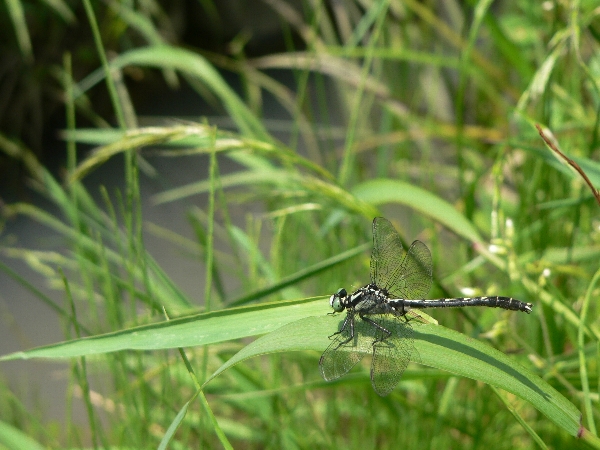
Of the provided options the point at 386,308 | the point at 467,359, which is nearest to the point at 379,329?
the point at 386,308

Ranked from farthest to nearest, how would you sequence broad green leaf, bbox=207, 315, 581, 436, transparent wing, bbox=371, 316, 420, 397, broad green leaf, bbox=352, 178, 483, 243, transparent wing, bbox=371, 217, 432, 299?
broad green leaf, bbox=352, 178, 483, 243
transparent wing, bbox=371, 217, 432, 299
transparent wing, bbox=371, 316, 420, 397
broad green leaf, bbox=207, 315, 581, 436

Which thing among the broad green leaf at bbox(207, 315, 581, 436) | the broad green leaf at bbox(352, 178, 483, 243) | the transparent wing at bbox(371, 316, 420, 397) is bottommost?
the broad green leaf at bbox(207, 315, 581, 436)

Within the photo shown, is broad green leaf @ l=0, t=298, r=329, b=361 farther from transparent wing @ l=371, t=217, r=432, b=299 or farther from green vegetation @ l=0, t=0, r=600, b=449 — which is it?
transparent wing @ l=371, t=217, r=432, b=299

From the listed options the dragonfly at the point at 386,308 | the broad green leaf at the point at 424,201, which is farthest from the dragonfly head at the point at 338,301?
the broad green leaf at the point at 424,201

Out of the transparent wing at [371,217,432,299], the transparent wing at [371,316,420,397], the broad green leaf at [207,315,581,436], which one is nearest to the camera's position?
the broad green leaf at [207,315,581,436]

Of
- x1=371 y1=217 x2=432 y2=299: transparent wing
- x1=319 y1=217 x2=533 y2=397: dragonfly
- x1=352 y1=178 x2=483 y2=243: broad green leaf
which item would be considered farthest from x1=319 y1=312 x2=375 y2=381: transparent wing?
x1=352 y1=178 x2=483 y2=243: broad green leaf

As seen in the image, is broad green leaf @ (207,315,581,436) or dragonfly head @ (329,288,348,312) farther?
dragonfly head @ (329,288,348,312)
